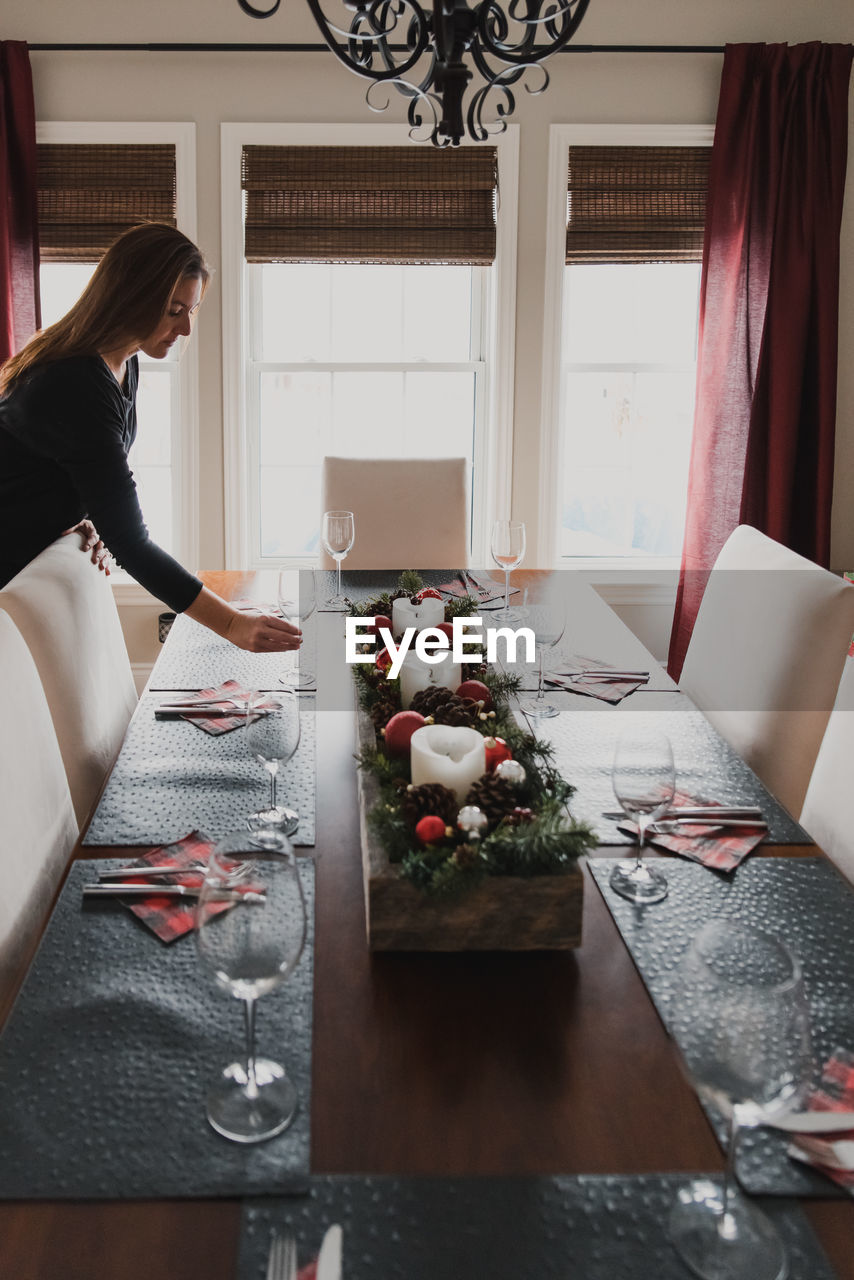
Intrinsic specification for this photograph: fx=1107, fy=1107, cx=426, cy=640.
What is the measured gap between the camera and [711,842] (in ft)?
4.63

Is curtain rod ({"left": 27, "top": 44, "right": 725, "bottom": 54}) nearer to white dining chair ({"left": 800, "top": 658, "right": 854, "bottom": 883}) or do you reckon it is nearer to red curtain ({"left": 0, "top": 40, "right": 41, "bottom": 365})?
red curtain ({"left": 0, "top": 40, "right": 41, "bottom": 365})

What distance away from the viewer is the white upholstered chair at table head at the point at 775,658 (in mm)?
1884

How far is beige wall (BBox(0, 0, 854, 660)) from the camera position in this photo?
3562 millimetres

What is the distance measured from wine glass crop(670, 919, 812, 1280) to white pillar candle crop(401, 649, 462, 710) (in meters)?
0.82

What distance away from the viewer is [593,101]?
366cm

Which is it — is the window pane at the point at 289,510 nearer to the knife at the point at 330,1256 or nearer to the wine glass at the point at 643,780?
the wine glass at the point at 643,780

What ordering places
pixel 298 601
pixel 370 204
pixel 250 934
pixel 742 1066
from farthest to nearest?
pixel 370 204, pixel 298 601, pixel 250 934, pixel 742 1066

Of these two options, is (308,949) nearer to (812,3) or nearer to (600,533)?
(600,533)

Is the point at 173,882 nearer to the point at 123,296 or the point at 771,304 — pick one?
the point at 123,296

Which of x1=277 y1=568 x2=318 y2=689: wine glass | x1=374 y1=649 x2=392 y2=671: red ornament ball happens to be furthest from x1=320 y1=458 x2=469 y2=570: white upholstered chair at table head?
x1=374 y1=649 x2=392 y2=671: red ornament ball

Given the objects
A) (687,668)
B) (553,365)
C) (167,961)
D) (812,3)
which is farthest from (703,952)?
(812,3)

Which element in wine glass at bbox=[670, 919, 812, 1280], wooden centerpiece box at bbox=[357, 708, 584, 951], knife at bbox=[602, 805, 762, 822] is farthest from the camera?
knife at bbox=[602, 805, 762, 822]
